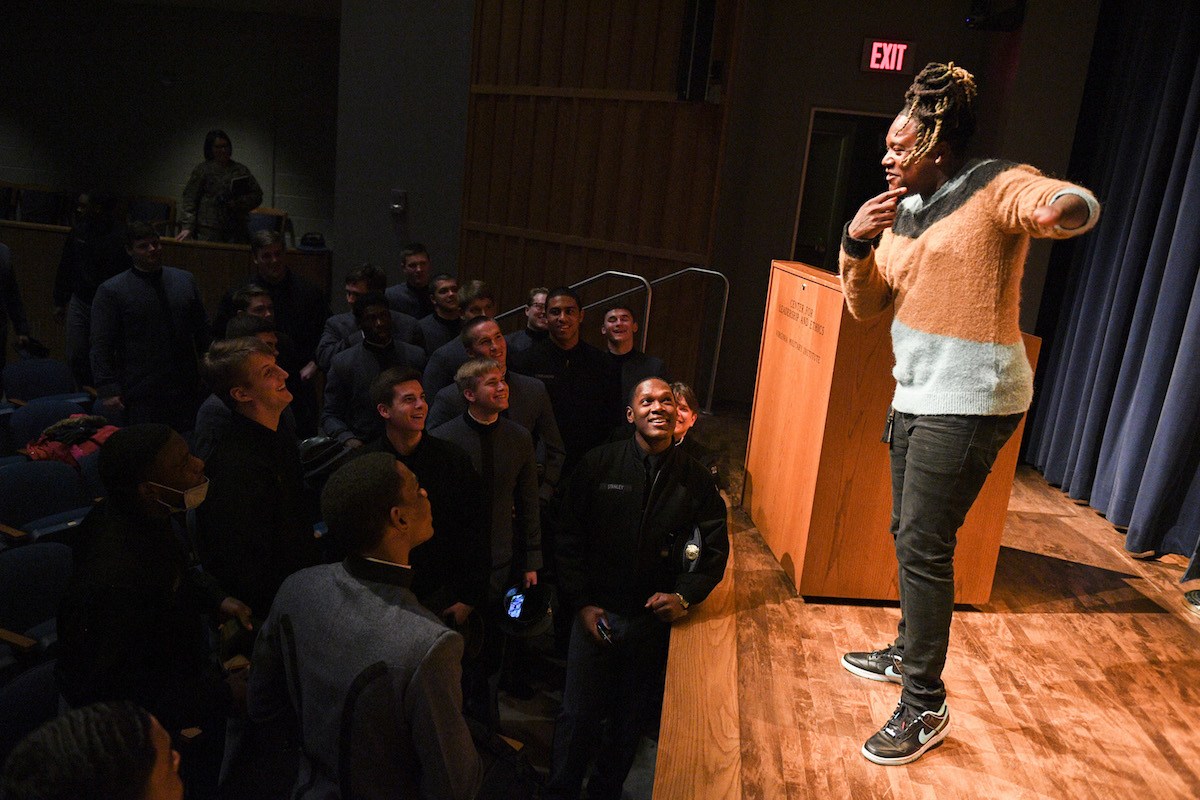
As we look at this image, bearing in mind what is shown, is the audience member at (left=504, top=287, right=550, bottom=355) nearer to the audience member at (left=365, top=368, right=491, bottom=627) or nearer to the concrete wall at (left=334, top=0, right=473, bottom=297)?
the audience member at (left=365, top=368, right=491, bottom=627)

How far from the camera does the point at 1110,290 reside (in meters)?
4.25

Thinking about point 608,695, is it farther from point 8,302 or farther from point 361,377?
point 8,302

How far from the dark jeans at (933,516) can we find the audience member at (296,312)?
3.22 meters

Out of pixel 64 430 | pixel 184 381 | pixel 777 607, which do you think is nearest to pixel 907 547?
pixel 777 607

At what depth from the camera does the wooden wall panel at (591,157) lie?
17.8ft

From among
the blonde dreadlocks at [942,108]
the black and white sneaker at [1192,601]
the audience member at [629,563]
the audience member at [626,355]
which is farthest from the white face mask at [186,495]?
the black and white sneaker at [1192,601]

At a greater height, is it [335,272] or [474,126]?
[474,126]

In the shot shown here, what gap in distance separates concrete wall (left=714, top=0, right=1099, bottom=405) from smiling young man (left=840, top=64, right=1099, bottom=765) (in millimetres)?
3530

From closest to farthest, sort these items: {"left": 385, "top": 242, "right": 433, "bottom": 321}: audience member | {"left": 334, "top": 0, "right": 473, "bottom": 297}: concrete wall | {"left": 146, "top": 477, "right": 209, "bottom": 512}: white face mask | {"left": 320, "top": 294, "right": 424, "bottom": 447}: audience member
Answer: {"left": 146, "top": 477, "right": 209, "bottom": 512}: white face mask, {"left": 320, "top": 294, "right": 424, "bottom": 447}: audience member, {"left": 385, "top": 242, "right": 433, "bottom": 321}: audience member, {"left": 334, "top": 0, "right": 473, "bottom": 297}: concrete wall

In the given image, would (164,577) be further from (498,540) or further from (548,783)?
(548,783)

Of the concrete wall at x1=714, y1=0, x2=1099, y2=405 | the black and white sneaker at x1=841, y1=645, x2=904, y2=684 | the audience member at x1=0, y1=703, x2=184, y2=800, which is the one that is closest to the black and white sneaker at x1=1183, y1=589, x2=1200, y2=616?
the black and white sneaker at x1=841, y1=645, x2=904, y2=684

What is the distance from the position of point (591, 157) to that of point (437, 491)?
3.76 metres

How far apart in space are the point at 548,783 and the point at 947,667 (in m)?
1.31

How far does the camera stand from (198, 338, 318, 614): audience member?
2.32 meters
